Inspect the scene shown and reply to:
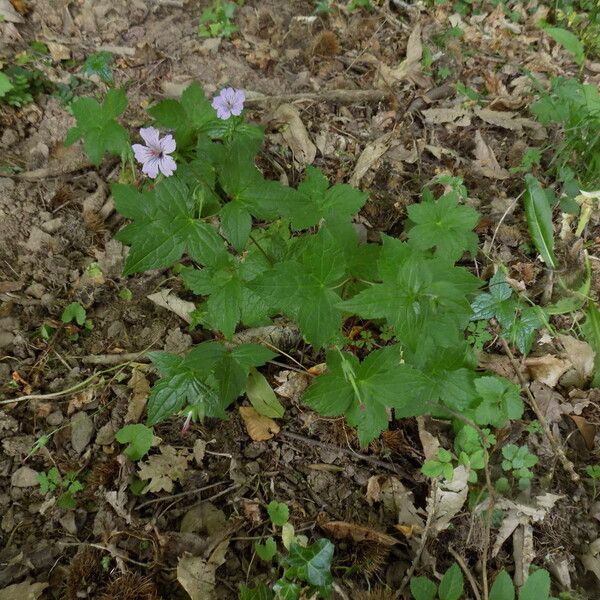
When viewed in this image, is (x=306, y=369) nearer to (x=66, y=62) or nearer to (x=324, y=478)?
(x=324, y=478)

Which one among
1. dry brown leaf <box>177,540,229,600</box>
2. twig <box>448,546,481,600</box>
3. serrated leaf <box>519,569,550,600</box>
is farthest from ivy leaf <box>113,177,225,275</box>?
serrated leaf <box>519,569,550,600</box>

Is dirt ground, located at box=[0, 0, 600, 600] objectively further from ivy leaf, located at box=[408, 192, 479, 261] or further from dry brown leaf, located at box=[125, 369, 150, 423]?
ivy leaf, located at box=[408, 192, 479, 261]

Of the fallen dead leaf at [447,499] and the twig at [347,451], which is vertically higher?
the twig at [347,451]

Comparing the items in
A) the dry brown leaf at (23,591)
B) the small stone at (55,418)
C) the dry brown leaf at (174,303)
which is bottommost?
the dry brown leaf at (23,591)

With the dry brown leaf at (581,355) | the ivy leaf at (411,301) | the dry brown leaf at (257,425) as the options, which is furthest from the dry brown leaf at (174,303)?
the dry brown leaf at (581,355)

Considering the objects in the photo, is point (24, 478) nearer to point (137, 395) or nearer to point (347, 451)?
point (137, 395)

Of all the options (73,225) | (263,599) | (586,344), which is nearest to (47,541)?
(263,599)

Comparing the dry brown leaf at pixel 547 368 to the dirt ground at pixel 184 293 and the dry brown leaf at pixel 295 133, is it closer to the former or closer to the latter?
the dirt ground at pixel 184 293
